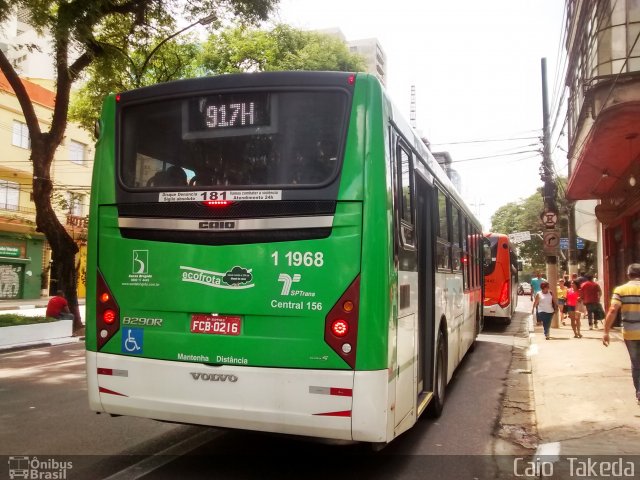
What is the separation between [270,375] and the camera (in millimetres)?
4145

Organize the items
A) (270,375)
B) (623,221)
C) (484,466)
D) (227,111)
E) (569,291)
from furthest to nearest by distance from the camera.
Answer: (569,291) → (623,221) → (484,466) → (227,111) → (270,375)

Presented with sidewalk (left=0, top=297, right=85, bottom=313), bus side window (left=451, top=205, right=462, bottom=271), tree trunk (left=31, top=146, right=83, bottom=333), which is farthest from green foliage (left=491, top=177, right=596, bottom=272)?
bus side window (left=451, top=205, right=462, bottom=271)

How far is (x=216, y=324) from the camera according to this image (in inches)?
171

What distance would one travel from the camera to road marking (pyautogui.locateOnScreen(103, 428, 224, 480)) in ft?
15.0

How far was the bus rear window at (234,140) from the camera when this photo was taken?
431 centimetres

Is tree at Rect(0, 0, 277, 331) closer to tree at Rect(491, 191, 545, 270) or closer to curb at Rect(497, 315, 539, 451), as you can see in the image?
curb at Rect(497, 315, 539, 451)

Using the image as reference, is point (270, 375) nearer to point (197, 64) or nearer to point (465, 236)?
point (465, 236)

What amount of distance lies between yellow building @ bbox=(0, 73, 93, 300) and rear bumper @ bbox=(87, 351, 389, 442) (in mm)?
26086

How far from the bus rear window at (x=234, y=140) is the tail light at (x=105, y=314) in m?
0.89

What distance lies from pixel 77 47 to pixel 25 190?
20943 millimetres

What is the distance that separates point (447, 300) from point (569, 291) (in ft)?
38.2

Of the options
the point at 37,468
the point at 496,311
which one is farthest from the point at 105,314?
the point at 496,311

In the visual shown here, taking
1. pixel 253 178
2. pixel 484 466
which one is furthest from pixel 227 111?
pixel 484 466

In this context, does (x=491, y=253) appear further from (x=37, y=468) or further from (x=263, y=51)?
(x=37, y=468)
